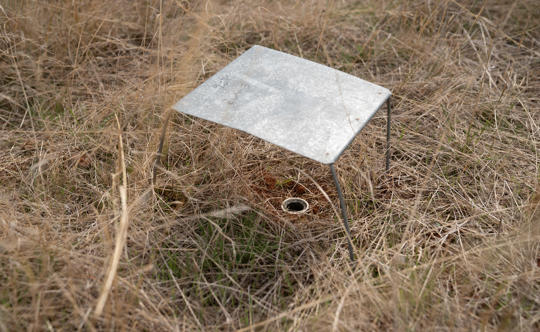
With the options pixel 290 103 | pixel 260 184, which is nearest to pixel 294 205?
pixel 260 184

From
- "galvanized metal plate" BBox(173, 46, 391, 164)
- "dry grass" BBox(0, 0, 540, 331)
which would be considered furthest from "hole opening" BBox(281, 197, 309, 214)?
"galvanized metal plate" BBox(173, 46, 391, 164)

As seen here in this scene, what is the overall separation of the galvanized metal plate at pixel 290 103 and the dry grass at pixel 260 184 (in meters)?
0.39

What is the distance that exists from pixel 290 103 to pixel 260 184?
0.56m

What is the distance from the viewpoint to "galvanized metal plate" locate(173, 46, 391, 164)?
5.61 feet

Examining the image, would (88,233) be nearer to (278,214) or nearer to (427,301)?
(278,214)

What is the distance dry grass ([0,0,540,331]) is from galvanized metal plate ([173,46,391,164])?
390 millimetres

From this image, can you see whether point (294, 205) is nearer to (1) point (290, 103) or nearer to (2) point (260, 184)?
(2) point (260, 184)

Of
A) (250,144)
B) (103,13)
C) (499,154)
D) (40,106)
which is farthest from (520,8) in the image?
(40,106)

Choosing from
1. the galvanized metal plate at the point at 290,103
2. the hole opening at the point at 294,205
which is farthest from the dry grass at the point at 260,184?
the galvanized metal plate at the point at 290,103

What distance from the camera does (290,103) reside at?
6.10ft

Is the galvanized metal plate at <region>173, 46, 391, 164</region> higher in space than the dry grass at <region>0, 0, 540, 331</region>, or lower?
higher

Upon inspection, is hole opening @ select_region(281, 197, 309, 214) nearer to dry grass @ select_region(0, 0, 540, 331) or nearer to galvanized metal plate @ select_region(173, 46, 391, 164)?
dry grass @ select_region(0, 0, 540, 331)

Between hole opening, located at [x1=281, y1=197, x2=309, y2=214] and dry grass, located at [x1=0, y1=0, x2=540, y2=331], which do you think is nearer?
dry grass, located at [x1=0, y1=0, x2=540, y2=331]

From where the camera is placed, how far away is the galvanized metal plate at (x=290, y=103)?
Result: 1.71 meters
